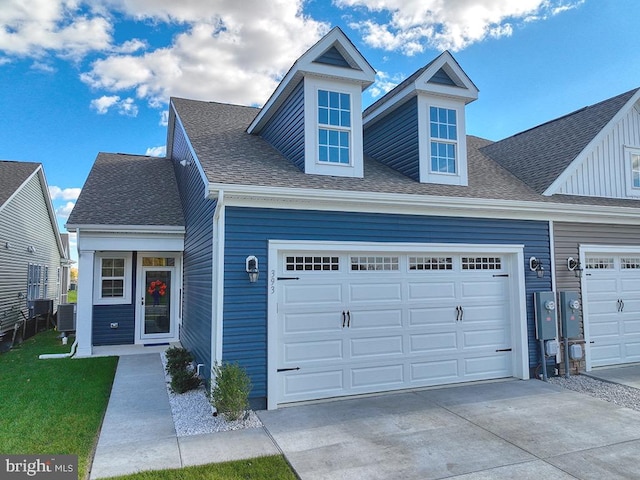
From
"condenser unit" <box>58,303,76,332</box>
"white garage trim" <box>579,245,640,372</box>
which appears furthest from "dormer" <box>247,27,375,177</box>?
"condenser unit" <box>58,303,76,332</box>

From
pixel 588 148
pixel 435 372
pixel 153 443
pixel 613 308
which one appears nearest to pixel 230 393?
pixel 153 443

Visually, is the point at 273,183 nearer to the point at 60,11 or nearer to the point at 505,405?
the point at 505,405

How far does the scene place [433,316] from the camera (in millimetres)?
7012

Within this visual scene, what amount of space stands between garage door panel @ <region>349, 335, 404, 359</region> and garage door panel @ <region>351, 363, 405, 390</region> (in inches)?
8.3

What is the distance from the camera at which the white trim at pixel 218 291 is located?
222 inches

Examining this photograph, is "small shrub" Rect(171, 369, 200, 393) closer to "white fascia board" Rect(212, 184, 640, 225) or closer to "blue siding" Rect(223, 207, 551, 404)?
"blue siding" Rect(223, 207, 551, 404)

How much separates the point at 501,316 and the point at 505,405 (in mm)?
1961

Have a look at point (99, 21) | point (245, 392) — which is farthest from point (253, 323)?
point (99, 21)

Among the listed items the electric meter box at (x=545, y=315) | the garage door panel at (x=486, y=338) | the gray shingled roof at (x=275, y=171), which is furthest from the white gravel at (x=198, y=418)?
the electric meter box at (x=545, y=315)

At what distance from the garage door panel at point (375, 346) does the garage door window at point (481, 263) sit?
184 centimetres

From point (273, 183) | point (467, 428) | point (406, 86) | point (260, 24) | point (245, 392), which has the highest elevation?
point (260, 24)

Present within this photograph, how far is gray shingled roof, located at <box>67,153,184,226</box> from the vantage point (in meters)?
9.91

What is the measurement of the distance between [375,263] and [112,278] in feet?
24.2

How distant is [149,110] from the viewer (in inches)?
579
